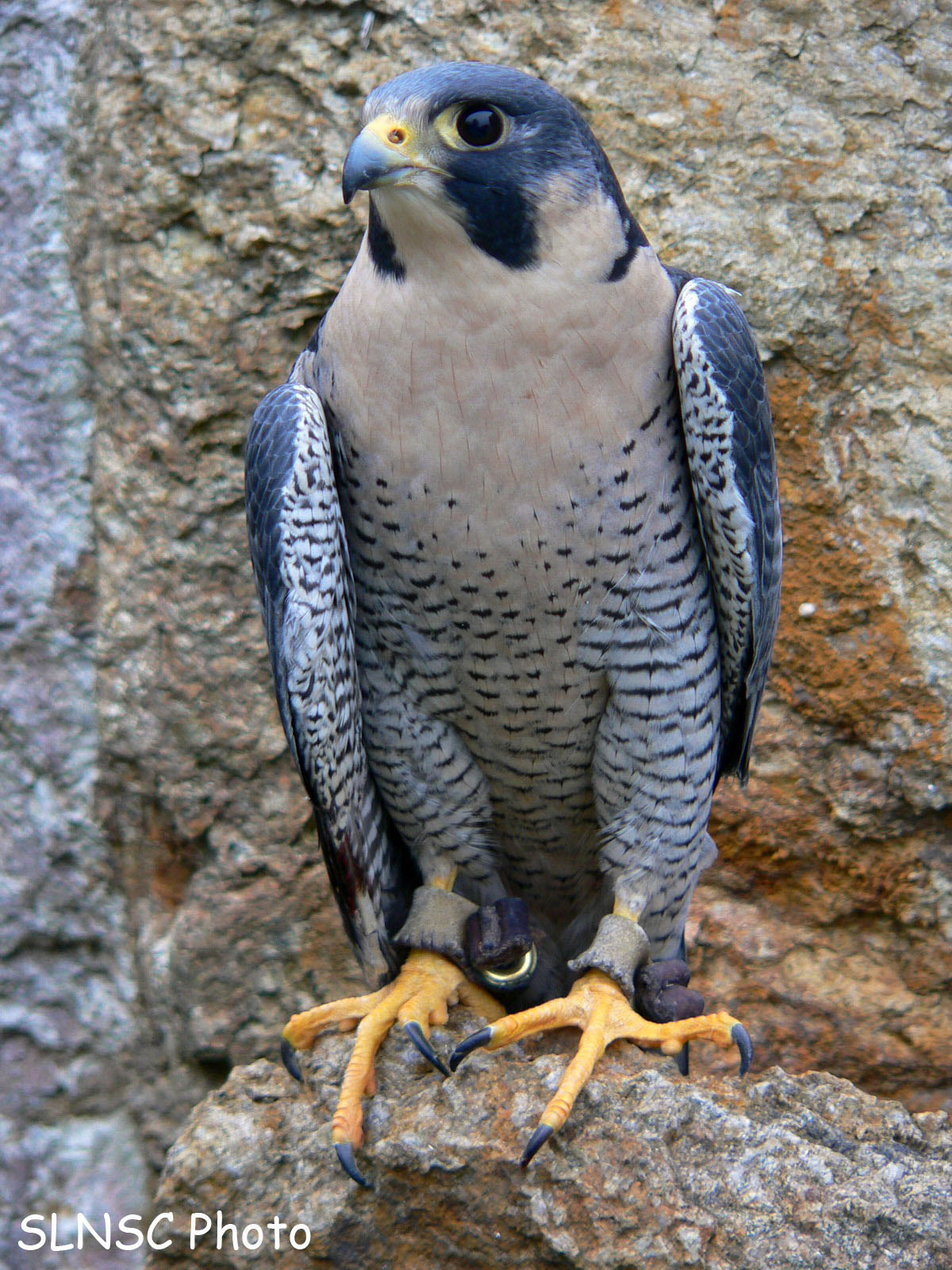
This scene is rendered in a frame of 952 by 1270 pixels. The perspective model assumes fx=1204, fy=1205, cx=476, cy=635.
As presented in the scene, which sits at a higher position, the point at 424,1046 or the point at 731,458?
the point at 731,458

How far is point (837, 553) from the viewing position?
341 cm

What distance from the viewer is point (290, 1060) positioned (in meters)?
2.51

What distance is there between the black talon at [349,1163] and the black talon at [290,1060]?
27 cm

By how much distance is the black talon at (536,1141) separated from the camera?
2.08 metres

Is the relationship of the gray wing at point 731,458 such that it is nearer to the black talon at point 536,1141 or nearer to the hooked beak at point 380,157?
the hooked beak at point 380,157

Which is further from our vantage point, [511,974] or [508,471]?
[511,974]

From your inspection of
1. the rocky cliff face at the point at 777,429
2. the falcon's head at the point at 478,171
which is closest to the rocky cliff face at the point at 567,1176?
the rocky cliff face at the point at 777,429

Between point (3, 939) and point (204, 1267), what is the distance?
187cm

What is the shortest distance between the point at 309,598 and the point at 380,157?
836mm

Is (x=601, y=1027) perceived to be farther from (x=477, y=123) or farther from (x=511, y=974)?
(x=477, y=123)

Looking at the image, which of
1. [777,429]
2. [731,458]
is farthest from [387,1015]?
[777,429]

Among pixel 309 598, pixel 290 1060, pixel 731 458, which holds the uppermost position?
pixel 731 458

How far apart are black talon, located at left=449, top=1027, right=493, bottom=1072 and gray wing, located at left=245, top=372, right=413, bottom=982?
0.52m

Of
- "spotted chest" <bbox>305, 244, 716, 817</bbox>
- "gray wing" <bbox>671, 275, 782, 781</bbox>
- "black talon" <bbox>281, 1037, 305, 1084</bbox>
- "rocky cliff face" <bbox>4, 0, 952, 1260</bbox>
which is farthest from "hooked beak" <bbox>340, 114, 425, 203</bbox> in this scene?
"black talon" <bbox>281, 1037, 305, 1084</bbox>
